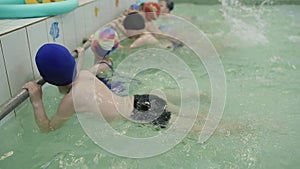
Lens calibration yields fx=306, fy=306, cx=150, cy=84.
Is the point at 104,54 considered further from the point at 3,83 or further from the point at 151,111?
the point at 3,83

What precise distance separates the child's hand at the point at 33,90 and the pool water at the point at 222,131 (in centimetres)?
25

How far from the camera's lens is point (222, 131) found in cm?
194

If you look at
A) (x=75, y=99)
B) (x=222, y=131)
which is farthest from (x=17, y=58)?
(x=222, y=131)

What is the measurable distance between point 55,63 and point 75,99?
0.77 feet

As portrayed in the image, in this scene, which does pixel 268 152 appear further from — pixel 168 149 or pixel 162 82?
pixel 162 82

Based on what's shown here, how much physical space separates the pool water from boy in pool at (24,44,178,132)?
0.09 m

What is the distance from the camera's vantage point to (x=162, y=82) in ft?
9.11

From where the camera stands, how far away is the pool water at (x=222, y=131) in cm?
170

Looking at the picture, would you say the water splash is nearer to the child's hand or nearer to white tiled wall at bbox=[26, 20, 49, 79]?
white tiled wall at bbox=[26, 20, 49, 79]

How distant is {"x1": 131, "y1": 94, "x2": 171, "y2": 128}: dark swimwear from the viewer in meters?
1.98

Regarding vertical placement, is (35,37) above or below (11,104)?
above

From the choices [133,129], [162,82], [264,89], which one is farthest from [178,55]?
[133,129]

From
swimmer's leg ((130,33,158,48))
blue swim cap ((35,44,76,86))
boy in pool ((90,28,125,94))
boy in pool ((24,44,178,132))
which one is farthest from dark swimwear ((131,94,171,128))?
swimmer's leg ((130,33,158,48))

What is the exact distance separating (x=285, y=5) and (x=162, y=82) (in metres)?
6.15
